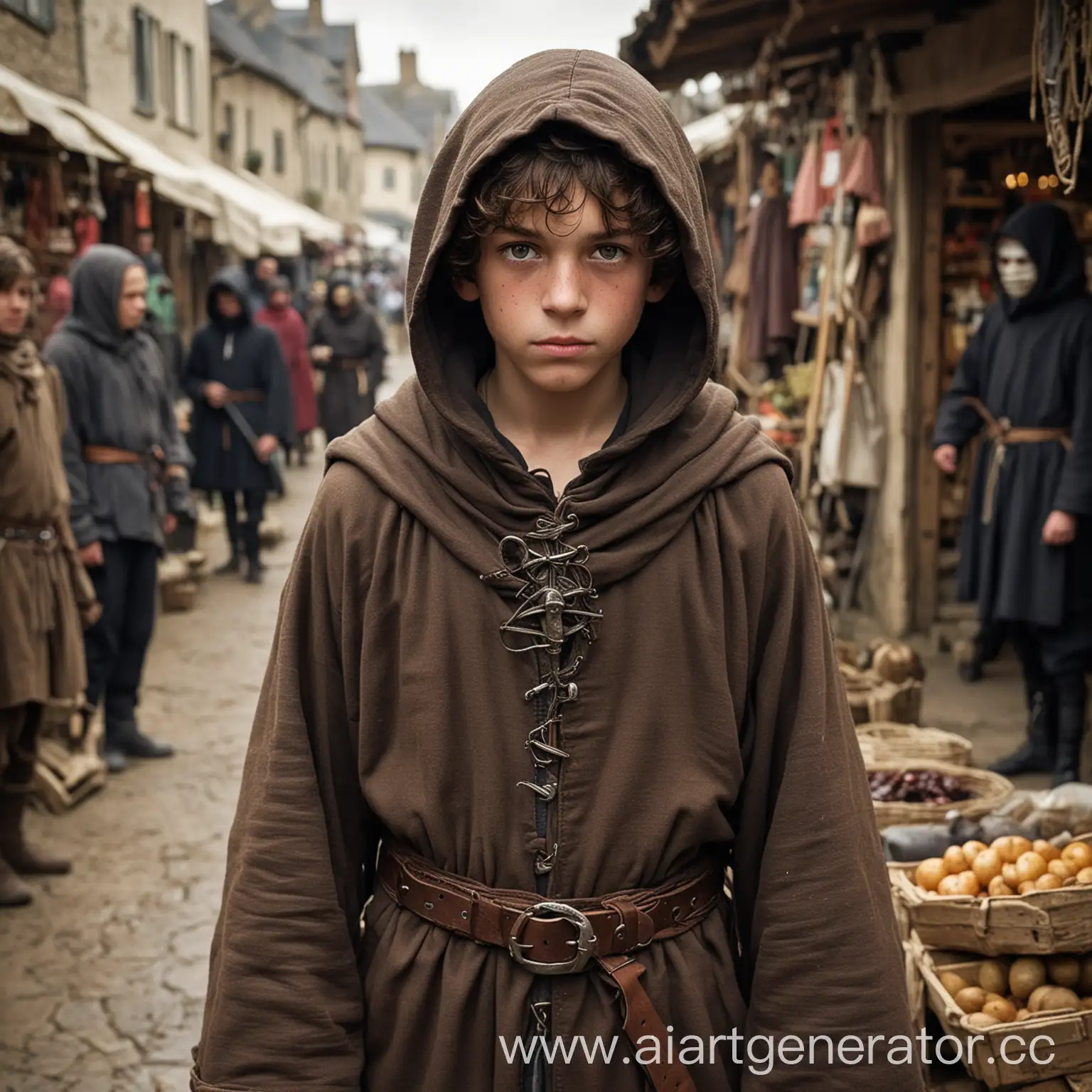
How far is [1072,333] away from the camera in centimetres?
601

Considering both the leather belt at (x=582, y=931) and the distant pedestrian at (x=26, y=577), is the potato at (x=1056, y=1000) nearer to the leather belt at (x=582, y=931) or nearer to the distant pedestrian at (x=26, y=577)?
the leather belt at (x=582, y=931)

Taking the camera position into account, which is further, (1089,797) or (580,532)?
(1089,797)

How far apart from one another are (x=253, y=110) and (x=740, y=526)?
34.5 metres

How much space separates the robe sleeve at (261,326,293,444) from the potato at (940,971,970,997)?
26.1ft

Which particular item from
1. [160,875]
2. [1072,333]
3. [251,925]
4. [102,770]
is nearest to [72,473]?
[102,770]

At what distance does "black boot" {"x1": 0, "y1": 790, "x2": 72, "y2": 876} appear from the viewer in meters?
5.46

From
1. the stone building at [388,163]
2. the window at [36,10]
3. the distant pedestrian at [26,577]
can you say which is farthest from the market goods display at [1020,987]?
the stone building at [388,163]

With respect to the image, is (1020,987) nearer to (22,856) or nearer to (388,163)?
(22,856)

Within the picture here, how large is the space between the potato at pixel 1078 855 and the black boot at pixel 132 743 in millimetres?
4442

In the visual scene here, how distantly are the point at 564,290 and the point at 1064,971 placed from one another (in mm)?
2546

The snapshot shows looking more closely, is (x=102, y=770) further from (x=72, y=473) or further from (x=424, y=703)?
(x=424, y=703)

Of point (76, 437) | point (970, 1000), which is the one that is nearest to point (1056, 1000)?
point (970, 1000)

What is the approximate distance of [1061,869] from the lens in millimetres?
3785

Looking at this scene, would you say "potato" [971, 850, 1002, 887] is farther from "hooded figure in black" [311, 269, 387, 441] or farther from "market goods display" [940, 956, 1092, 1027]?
"hooded figure in black" [311, 269, 387, 441]
